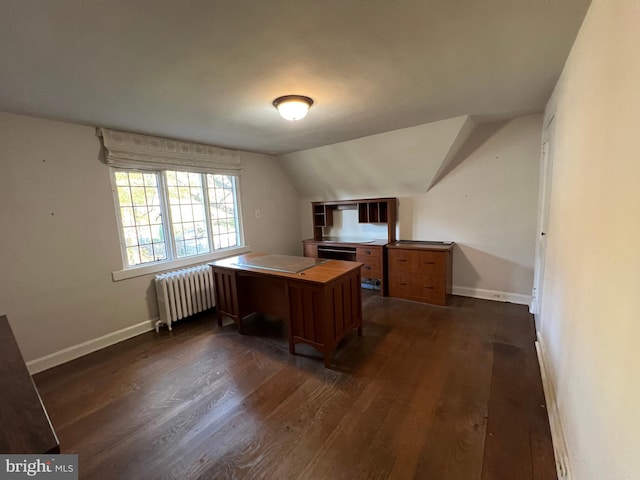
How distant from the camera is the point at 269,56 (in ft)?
5.22

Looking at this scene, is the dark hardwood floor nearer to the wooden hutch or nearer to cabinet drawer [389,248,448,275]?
cabinet drawer [389,248,448,275]

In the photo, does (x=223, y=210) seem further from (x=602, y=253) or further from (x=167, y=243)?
(x=602, y=253)

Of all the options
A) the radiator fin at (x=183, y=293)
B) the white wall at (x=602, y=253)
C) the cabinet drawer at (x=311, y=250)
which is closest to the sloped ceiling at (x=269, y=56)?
the white wall at (x=602, y=253)

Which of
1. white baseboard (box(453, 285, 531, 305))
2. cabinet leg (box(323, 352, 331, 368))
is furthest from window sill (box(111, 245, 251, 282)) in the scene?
white baseboard (box(453, 285, 531, 305))

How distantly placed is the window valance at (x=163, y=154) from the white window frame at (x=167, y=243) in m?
0.08

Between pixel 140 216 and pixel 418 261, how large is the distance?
11.5 ft

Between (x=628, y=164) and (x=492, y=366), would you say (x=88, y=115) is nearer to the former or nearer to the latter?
(x=628, y=164)

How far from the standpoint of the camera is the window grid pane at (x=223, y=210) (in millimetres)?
3902

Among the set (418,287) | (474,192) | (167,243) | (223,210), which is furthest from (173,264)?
(474,192)

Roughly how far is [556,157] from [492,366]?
1.74 m

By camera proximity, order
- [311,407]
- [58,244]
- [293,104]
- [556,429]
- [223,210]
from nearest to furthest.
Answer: [556,429] < [311,407] < [293,104] < [58,244] < [223,210]

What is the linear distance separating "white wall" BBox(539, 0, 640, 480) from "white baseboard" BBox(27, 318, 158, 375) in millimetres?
3749

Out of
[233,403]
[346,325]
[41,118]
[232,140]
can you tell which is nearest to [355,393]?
[346,325]

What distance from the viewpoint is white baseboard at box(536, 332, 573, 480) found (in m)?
1.31
